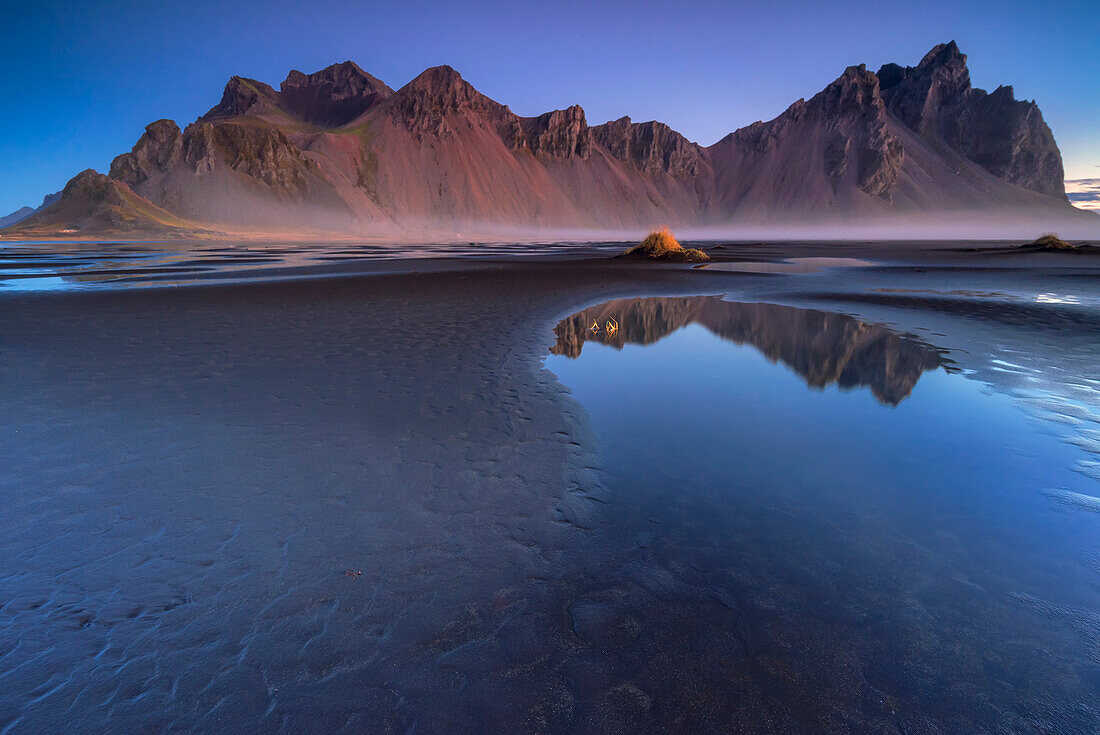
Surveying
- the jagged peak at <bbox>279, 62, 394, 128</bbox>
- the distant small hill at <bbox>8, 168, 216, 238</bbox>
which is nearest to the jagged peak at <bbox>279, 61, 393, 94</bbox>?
the jagged peak at <bbox>279, 62, 394, 128</bbox>

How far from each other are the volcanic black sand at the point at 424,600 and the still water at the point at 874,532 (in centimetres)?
2

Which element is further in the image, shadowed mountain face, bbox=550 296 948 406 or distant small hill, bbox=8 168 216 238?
distant small hill, bbox=8 168 216 238

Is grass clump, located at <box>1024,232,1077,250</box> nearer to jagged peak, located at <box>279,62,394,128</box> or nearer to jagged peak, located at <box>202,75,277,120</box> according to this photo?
jagged peak, located at <box>279,62,394,128</box>

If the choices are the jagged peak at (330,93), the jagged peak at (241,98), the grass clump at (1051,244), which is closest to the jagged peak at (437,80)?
the jagged peak at (330,93)

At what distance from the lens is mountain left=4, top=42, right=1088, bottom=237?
11262 centimetres

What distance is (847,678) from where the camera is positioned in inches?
101

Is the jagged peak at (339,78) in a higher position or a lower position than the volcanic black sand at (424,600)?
higher

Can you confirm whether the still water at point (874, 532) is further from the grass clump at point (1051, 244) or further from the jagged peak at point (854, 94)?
the jagged peak at point (854, 94)

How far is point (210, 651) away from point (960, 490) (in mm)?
5706

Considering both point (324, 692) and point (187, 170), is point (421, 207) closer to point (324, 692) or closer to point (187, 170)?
point (187, 170)

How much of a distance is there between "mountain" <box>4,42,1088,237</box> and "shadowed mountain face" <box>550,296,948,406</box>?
360ft

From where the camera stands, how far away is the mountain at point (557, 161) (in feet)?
370

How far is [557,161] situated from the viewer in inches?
6412

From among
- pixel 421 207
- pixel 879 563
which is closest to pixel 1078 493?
pixel 879 563
